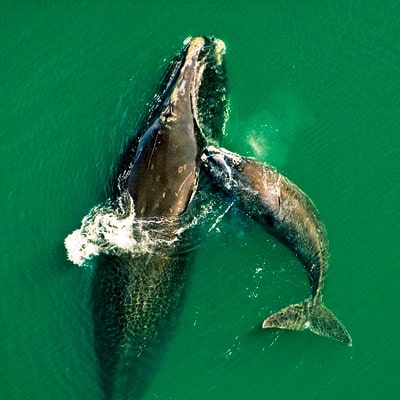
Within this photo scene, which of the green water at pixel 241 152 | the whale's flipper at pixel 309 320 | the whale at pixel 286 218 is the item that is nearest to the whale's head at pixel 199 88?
the green water at pixel 241 152

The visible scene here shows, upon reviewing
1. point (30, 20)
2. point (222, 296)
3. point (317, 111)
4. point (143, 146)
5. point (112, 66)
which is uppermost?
point (30, 20)

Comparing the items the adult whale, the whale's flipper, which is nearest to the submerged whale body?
the adult whale

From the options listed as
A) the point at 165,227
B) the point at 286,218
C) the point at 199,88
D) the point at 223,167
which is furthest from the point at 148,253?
the point at 199,88

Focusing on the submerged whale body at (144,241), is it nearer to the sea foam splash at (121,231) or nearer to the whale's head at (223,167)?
the sea foam splash at (121,231)

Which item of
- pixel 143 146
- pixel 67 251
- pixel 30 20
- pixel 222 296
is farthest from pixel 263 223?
pixel 30 20

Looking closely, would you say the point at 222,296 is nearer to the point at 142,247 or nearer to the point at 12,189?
the point at 142,247

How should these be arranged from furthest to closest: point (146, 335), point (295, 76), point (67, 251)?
point (295, 76) < point (67, 251) < point (146, 335)

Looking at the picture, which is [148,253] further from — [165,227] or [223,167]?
[223,167]
